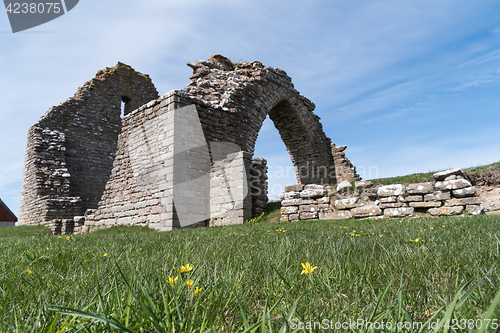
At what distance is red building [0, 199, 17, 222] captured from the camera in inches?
1161

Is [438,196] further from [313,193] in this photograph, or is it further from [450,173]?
[313,193]

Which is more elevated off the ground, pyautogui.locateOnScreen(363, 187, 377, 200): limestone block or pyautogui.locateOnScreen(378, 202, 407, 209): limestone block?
pyautogui.locateOnScreen(363, 187, 377, 200): limestone block

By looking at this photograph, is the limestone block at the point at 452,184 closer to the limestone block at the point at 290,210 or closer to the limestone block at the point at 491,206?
the limestone block at the point at 491,206

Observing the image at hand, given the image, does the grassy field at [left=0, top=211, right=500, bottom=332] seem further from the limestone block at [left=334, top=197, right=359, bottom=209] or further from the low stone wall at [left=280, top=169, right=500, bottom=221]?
the limestone block at [left=334, top=197, right=359, bottom=209]

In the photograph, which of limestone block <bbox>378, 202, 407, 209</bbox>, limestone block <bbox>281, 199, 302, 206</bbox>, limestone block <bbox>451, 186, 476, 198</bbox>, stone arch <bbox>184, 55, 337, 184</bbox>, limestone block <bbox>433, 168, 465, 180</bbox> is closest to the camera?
limestone block <bbox>451, 186, 476, 198</bbox>

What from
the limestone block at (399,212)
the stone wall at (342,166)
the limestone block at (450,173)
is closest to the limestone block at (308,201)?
the limestone block at (399,212)

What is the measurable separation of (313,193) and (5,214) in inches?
1394

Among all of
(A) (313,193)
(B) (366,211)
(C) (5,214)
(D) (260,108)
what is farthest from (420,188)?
(C) (5,214)

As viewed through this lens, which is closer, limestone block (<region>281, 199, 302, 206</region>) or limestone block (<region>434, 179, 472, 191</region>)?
limestone block (<region>434, 179, 472, 191</region>)

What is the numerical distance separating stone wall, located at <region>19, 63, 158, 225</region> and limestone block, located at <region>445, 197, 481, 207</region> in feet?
57.3

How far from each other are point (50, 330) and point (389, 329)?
1.01 m

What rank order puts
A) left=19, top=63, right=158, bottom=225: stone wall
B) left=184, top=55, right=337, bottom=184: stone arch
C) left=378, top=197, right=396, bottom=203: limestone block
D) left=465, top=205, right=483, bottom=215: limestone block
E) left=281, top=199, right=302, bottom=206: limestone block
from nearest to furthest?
left=465, top=205, right=483, bottom=215: limestone block, left=378, top=197, right=396, bottom=203: limestone block, left=281, top=199, right=302, bottom=206: limestone block, left=184, top=55, right=337, bottom=184: stone arch, left=19, top=63, right=158, bottom=225: stone wall

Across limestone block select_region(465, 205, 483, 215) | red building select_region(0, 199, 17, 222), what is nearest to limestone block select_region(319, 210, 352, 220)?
limestone block select_region(465, 205, 483, 215)

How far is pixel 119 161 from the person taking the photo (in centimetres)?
1159
